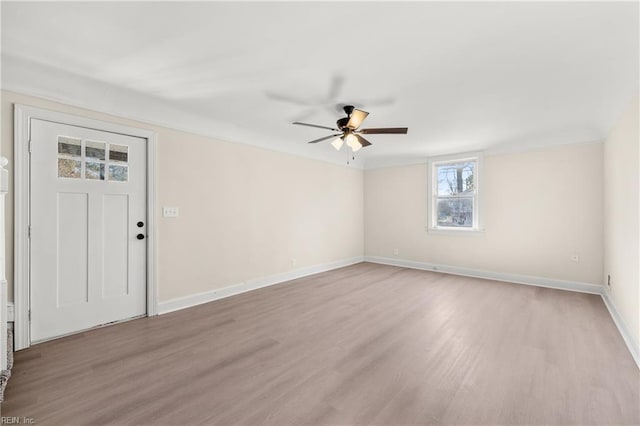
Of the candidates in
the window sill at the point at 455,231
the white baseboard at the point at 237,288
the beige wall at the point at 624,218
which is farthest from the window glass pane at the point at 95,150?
the window sill at the point at 455,231

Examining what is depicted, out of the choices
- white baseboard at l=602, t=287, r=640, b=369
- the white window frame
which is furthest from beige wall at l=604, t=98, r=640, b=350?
the white window frame

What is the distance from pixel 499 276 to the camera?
5098mm

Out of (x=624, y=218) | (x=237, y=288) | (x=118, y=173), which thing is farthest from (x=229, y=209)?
(x=624, y=218)

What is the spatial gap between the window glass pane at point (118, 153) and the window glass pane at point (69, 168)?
301 millimetres

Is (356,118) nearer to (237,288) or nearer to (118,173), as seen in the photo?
(118,173)

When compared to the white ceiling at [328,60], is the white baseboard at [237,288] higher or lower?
lower

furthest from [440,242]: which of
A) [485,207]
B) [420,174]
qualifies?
[420,174]

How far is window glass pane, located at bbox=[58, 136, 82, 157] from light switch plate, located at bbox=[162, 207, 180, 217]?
99cm

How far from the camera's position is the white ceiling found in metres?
1.78

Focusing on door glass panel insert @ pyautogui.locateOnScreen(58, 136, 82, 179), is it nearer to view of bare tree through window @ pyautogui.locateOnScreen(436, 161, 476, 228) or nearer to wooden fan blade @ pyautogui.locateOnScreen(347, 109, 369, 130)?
wooden fan blade @ pyautogui.locateOnScreen(347, 109, 369, 130)

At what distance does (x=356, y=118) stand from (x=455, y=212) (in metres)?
3.66

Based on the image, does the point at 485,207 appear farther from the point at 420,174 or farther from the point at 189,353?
the point at 189,353

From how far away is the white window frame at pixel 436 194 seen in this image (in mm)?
5324

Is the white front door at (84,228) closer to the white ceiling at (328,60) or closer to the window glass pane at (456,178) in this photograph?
the white ceiling at (328,60)
